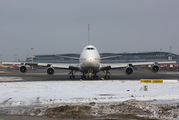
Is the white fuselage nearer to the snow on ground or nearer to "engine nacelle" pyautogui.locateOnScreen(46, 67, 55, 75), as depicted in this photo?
"engine nacelle" pyautogui.locateOnScreen(46, 67, 55, 75)

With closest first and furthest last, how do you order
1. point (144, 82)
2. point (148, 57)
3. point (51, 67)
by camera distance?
point (144, 82) < point (51, 67) < point (148, 57)

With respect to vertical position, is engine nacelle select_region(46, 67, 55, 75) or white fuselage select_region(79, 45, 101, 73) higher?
white fuselage select_region(79, 45, 101, 73)

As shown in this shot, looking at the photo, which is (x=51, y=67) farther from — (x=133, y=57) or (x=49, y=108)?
(x=133, y=57)

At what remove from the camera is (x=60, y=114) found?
863 cm

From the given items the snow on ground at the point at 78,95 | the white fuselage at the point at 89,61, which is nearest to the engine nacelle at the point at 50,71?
the white fuselage at the point at 89,61

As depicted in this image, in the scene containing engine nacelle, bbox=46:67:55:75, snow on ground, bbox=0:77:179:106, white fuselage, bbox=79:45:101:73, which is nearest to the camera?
snow on ground, bbox=0:77:179:106

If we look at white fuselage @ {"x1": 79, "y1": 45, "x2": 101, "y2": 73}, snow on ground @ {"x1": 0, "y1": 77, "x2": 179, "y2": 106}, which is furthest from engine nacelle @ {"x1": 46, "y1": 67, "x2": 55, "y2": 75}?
snow on ground @ {"x1": 0, "y1": 77, "x2": 179, "y2": 106}

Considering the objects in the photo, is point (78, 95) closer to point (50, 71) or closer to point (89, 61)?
point (89, 61)

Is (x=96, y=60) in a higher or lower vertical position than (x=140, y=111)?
higher

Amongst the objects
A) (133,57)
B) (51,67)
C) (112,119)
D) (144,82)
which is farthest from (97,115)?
(133,57)

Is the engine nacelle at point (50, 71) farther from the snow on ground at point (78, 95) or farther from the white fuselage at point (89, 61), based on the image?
the snow on ground at point (78, 95)

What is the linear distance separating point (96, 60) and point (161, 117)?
2265cm

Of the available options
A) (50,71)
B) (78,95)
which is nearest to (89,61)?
(50,71)

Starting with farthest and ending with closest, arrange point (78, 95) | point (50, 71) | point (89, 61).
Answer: point (50, 71) → point (89, 61) → point (78, 95)
